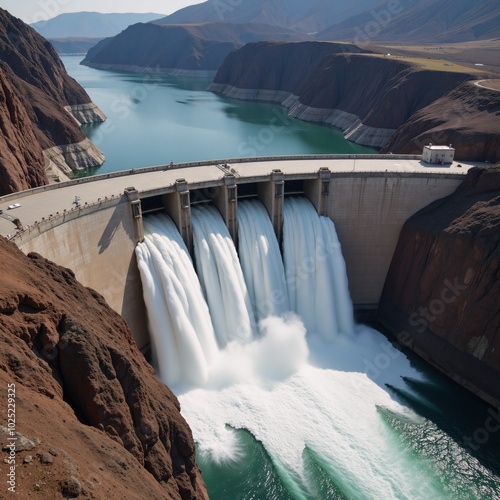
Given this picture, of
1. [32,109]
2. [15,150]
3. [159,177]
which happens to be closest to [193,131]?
[32,109]

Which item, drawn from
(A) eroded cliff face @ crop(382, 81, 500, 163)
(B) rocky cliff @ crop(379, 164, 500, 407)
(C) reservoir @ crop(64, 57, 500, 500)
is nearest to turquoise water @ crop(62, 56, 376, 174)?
(A) eroded cliff face @ crop(382, 81, 500, 163)

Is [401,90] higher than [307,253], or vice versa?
[401,90]

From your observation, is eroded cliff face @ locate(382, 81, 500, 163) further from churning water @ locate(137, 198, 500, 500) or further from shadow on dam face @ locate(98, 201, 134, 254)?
shadow on dam face @ locate(98, 201, 134, 254)

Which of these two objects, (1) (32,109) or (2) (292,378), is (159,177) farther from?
(1) (32,109)

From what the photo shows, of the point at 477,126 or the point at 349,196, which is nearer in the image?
the point at 349,196

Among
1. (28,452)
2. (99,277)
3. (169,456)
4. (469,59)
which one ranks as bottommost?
(169,456)

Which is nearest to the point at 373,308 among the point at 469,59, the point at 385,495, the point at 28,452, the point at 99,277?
the point at 385,495

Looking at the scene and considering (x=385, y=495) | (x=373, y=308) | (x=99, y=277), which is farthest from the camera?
(x=373, y=308)

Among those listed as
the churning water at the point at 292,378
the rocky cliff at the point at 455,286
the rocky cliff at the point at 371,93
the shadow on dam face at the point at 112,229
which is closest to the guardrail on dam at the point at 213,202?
the shadow on dam face at the point at 112,229

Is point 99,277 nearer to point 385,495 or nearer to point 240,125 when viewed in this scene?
point 385,495
